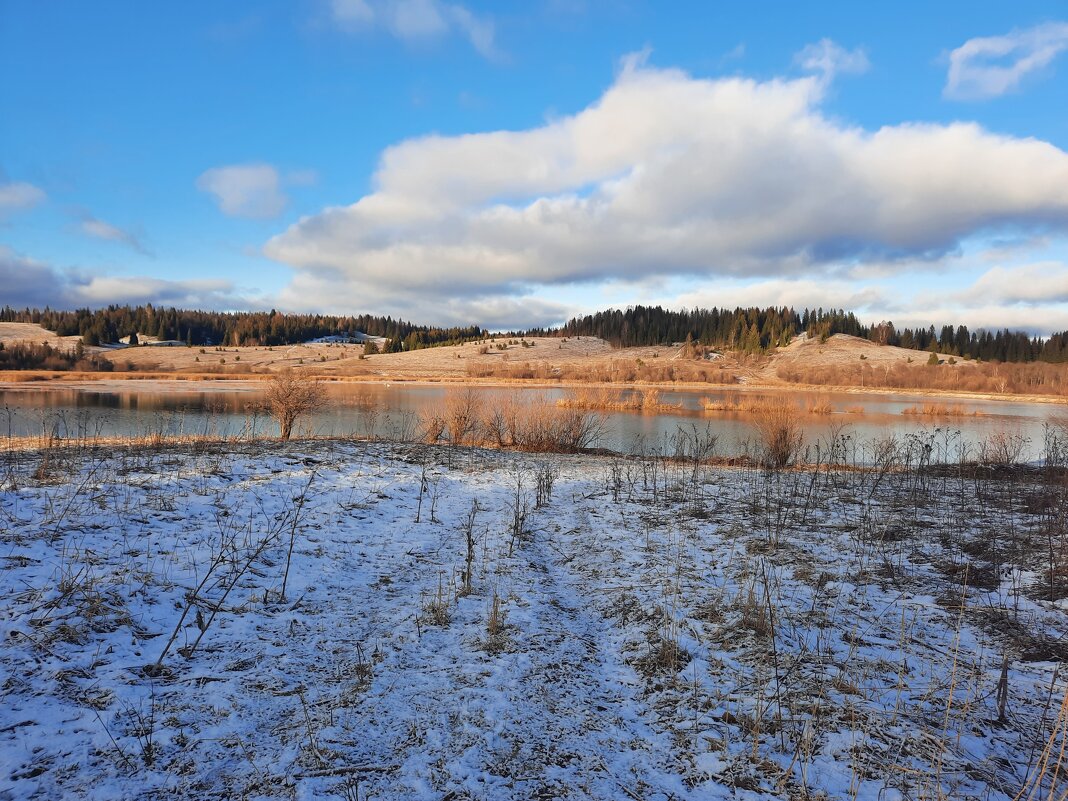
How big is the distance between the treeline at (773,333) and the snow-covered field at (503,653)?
9951cm

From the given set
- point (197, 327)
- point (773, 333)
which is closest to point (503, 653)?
point (773, 333)

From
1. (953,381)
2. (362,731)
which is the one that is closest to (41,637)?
(362,731)

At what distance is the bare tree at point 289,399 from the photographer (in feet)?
57.3

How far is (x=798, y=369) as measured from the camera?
8156cm

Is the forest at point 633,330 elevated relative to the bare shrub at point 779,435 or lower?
elevated

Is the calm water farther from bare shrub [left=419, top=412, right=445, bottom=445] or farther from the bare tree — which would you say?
the bare tree

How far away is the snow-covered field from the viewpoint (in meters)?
2.96

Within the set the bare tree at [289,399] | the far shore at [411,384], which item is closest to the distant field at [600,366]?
the far shore at [411,384]

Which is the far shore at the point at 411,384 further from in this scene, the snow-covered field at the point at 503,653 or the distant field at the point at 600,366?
the snow-covered field at the point at 503,653

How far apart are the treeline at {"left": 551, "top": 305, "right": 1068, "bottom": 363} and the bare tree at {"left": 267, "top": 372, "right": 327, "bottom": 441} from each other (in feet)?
307

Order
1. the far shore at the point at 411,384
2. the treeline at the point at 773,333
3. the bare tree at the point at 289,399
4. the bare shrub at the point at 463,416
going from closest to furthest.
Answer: the bare tree at the point at 289,399, the bare shrub at the point at 463,416, the far shore at the point at 411,384, the treeline at the point at 773,333

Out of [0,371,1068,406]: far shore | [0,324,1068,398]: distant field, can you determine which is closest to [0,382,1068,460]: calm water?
[0,371,1068,406]: far shore

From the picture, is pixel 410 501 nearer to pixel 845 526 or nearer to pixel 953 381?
pixel 845 526

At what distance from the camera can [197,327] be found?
412ft
